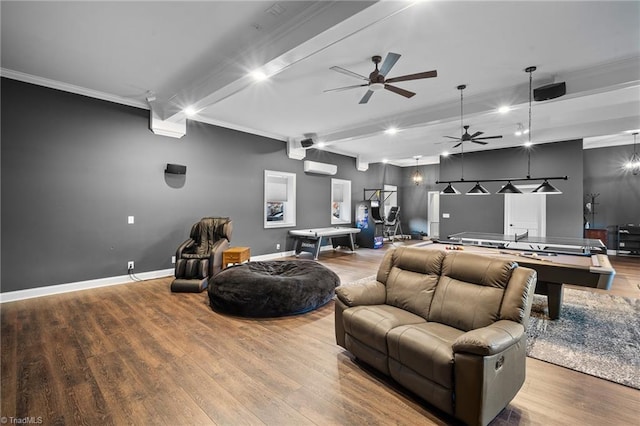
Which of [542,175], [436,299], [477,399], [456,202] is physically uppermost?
[542,175]

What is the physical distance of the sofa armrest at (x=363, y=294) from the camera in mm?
2504

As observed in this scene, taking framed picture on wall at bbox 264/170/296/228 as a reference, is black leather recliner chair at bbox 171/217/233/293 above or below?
below

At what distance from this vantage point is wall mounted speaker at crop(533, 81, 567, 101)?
356 centimetres

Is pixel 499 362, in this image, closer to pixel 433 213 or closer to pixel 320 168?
pixel 320 168

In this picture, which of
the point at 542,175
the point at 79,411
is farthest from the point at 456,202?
the point at 79,411

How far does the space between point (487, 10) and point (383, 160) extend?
24.7ft

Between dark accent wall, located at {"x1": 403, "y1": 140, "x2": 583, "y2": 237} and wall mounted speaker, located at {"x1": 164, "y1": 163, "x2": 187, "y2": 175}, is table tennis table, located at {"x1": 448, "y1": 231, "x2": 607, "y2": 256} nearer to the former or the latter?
dark accent wall, located at {"x1": 403, "y1": 140, "x2": 583, "y2": 237}

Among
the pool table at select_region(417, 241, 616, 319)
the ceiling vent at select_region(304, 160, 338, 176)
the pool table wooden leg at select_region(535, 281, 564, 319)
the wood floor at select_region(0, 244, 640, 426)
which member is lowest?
the wood floor at select_region(0, 244, 640, 426)

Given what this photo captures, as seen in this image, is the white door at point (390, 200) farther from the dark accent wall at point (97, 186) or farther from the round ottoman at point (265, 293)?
the round ottoman at point (265, 293)

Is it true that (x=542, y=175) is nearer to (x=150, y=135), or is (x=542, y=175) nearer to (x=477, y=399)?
(x=477, y=399)

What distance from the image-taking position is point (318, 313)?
358 centimetres

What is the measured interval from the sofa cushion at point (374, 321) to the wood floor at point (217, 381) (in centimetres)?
30

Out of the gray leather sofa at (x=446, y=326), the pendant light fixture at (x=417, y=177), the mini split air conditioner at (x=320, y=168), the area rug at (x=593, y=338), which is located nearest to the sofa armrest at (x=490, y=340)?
the gray leather sofa at (x=446, y=326)

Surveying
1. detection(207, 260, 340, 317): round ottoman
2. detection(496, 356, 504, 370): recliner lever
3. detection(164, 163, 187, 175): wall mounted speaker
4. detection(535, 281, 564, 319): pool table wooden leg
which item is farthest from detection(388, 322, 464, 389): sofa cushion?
detection(164, 163, 187, 175): wall mounted speaker
